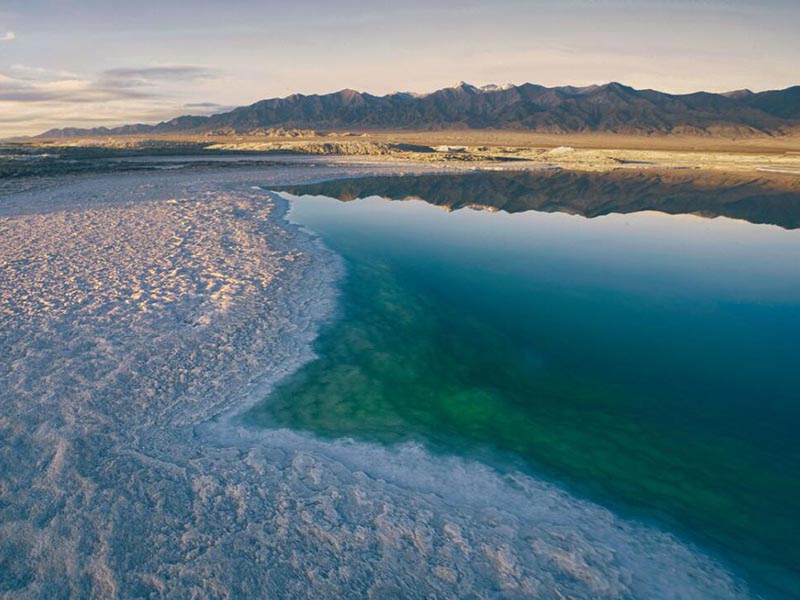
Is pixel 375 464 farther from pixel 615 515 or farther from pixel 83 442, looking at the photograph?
pixel 83 442

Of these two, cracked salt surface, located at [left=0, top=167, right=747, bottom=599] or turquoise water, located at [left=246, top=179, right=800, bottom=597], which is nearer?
cracked salt surface, located at [left=0, top=167, right=747, bottom=599]

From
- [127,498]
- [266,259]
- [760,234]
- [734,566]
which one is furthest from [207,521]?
[760,234]

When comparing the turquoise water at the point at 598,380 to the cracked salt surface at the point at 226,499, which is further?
the turquoise water at the point at 598,380

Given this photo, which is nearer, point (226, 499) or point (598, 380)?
point (226, 499)
